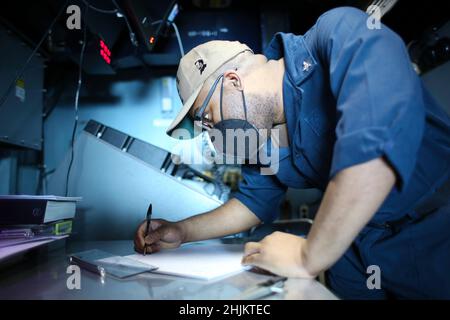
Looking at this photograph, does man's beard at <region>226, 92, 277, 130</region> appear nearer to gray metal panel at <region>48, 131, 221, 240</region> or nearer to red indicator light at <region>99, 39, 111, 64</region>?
gray metal panel at <region>48, 131, 221, 240</region>

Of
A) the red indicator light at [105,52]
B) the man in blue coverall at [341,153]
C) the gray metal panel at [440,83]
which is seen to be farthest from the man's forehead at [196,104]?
the gray metal panel at [440,83]

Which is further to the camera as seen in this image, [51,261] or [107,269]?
[51,261]

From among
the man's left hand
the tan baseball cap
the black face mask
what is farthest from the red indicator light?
the man's left hand

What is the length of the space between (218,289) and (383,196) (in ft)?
1.00

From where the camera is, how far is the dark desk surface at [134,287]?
472 millimetres

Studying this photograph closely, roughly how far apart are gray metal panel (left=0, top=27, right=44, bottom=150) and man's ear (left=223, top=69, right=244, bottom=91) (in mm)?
799

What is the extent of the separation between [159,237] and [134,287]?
323 mm

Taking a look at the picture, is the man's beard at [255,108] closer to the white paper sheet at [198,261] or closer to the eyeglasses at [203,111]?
the eyeglasses at [203,111]

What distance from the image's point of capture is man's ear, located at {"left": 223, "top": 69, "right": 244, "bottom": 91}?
79cm

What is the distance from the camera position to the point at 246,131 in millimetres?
845

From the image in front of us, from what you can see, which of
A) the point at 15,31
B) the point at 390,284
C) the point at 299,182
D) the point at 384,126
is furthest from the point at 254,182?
the point at 15,31

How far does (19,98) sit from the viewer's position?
1133mm

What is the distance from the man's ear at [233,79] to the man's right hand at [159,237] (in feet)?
1.46

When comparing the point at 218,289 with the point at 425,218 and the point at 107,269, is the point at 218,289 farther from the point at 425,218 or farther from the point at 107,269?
the point at 425,218
